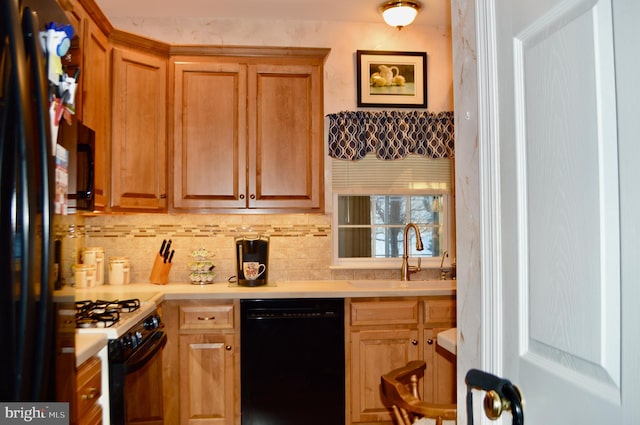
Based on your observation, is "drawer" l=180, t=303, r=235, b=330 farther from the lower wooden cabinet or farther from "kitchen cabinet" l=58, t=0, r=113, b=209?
"kitchen cabinet" l=58, t=0, r=113, b=209

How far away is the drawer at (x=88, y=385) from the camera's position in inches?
61.9

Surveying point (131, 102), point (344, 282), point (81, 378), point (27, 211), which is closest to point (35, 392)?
point (27, 211)

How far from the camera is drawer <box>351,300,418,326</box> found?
2881 millimetres

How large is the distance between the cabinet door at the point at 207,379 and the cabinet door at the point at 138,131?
0.91 m

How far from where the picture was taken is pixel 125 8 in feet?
10.9

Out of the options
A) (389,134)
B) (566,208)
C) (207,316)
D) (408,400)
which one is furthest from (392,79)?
(566,208)

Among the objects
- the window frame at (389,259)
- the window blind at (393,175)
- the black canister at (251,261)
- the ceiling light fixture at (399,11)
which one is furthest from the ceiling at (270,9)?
the black canister at (251,261)

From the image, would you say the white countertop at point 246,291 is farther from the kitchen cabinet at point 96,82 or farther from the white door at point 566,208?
the white door at point 566,208

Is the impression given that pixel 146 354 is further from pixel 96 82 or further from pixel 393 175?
pixel 393 175

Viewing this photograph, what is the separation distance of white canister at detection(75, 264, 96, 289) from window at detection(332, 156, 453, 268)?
63.6 inches

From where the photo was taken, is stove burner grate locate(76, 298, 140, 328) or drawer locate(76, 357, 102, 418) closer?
drawer locate(76, 357, 102, 418)

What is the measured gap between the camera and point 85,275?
117 inches

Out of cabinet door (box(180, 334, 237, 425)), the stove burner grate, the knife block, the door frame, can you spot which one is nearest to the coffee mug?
cabinet door (box(180, 334, 237, 425))

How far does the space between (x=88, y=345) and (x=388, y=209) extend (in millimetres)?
2393
